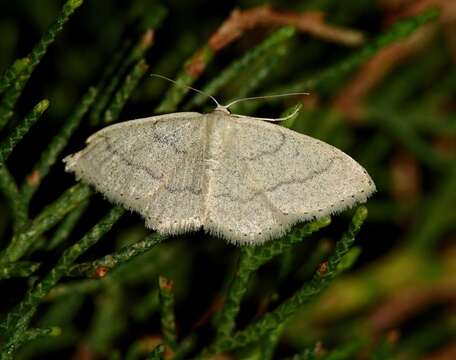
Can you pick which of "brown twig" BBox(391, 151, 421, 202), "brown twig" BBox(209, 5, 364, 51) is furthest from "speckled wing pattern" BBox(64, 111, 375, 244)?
"brown twig" BBox(391, 151, 421, 202)

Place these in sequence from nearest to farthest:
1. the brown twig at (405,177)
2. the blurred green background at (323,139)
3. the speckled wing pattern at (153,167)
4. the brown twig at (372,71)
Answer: the speckled wing pattern at (153,167)
the blurred green background at (323,139)
the brown twig at (372,71)
the brown twig at (405,177)

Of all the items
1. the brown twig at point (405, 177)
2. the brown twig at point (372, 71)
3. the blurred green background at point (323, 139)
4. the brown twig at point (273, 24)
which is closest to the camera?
the brown twig at point (273, 24)

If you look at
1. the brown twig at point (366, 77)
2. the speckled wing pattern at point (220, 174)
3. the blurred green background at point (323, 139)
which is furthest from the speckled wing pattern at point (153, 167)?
the brown twig at point (366, 77)

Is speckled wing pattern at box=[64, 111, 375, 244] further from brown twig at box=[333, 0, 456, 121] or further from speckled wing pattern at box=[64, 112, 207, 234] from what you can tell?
brown twig at box=[333, 0, 456, 121]

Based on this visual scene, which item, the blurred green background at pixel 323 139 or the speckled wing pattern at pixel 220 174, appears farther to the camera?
the blurred green background at pixel 323 139

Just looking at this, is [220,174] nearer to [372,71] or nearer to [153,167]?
[153,167]

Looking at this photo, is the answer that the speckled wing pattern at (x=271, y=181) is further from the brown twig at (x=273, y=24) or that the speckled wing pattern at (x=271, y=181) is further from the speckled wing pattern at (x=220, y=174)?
the brown twig at (x=273, y=24)

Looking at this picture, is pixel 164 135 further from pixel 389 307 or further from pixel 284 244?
pixel 389 307

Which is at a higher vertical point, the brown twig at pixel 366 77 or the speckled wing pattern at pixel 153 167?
the speckled wing pattern at pixel 153 167

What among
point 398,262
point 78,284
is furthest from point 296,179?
point 398,262
